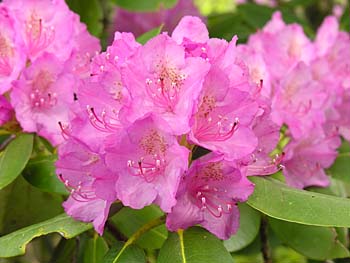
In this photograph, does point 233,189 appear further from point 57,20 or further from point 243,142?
point 57,20

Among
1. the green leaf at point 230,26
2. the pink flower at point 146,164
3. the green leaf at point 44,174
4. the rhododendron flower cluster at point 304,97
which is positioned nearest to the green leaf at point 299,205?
the pink flower at point 146,164

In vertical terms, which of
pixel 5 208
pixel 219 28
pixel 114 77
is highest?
pixel 114 77

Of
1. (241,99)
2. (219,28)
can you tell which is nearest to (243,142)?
(241,99)

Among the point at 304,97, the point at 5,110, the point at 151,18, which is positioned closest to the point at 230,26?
the point at 151,18

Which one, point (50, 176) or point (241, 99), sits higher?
point (241, 99)

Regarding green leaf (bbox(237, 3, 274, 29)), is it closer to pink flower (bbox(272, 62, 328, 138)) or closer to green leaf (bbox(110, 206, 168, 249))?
pink flower (bbox(272, 62, 328, 138))

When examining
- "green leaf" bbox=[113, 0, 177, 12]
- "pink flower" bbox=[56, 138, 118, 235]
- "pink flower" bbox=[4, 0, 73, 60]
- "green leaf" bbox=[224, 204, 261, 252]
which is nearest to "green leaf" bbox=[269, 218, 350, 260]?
"green leaf" bbox=[224, 204, 261, 252]

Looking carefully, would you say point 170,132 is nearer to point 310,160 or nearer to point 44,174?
point 44,174
